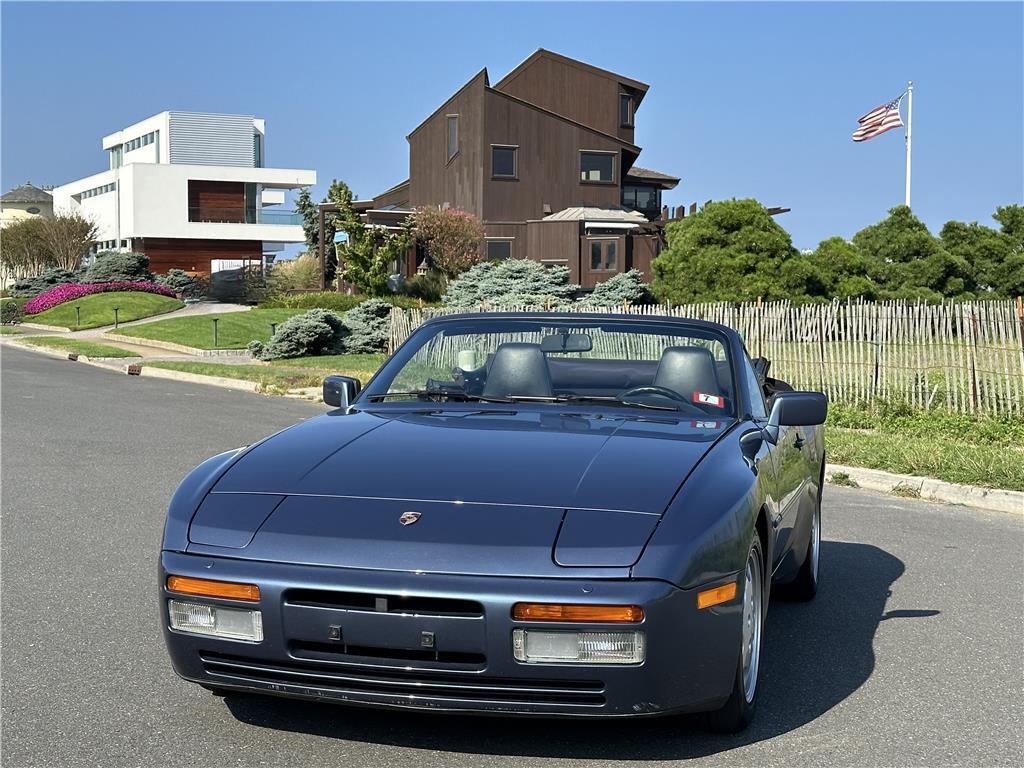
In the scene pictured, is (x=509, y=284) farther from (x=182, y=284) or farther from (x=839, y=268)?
(x=182, y=284)

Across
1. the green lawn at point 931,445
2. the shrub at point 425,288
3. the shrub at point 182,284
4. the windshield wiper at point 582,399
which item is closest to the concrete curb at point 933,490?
the green lawn at point 931,445

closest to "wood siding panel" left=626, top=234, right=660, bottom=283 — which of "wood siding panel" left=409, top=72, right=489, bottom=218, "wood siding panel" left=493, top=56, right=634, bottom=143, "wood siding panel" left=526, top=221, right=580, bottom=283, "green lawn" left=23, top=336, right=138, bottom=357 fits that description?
"wood siding panel" left=526, top=221, right=580, bottom=283

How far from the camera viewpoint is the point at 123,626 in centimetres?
591

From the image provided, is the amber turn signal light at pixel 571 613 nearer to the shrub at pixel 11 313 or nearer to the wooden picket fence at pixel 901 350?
the wooden picket fence at pixel 901 350

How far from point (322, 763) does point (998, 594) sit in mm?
4503

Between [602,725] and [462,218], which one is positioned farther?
[462,218]

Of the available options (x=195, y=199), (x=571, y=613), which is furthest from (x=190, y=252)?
(x=571, y=613)

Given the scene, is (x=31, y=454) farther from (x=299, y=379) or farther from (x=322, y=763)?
(x=299, y=379)

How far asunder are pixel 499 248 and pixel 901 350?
113 feet

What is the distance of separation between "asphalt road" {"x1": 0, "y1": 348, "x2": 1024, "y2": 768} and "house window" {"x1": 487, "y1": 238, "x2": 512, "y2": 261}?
40578mm

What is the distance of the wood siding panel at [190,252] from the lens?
72.9 metres

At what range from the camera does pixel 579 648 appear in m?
3.85

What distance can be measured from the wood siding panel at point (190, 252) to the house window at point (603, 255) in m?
30.3

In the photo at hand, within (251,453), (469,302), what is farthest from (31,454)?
(469,302)
